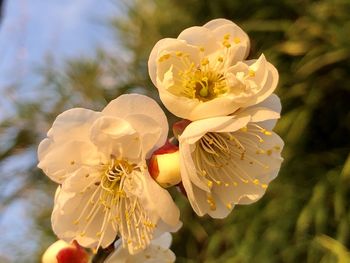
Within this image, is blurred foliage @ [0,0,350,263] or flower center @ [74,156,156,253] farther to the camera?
blurred foliage @ [0,0,350,263]

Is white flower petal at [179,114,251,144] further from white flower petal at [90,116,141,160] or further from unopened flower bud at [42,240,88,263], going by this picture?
unopened flower bud at [42,240,88,263]

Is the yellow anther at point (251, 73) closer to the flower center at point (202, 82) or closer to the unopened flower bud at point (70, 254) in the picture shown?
the flower center at point (202, 82)

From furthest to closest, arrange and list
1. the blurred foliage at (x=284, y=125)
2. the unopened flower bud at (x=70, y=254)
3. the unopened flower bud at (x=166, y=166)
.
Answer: the blurred foliage at (x=284, y=125) < the unopened flower bud at (x=70, y=254) < the unopened flower bud at (x=166, y=166)

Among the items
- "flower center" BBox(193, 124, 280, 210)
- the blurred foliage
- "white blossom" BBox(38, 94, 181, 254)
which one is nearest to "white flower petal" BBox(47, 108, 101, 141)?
"white blossom" BBox(38, 94, 181, 254)

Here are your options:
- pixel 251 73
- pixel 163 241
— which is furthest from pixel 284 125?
pixel 251 73

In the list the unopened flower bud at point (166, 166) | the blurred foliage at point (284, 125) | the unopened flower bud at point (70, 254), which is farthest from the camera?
the blurred foliage at point (284, 125)

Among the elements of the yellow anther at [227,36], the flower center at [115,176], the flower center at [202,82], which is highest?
the yellow anther at [227,36]

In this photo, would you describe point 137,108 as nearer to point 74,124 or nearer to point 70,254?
point 74,124

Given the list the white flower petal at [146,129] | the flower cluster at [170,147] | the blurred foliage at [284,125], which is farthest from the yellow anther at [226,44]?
the blurred foliage at [284,125]
